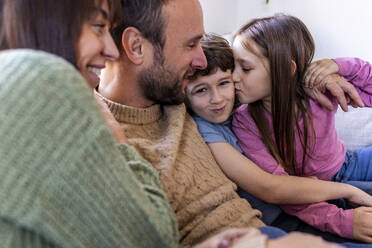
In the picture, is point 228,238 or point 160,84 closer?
point 228,238

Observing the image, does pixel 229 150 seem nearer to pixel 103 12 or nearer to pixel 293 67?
pixel 293 67

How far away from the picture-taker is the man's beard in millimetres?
1197

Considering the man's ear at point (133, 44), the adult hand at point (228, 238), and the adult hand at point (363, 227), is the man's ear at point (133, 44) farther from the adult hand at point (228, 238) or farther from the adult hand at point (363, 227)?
the adult hand at point (363, 227)

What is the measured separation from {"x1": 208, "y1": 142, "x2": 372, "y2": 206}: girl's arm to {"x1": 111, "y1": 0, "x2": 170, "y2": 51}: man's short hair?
41cm

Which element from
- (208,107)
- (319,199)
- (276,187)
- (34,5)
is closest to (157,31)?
(208,107)

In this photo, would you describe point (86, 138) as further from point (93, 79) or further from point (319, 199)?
point (319, 199)

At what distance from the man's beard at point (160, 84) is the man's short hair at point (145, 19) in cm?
10

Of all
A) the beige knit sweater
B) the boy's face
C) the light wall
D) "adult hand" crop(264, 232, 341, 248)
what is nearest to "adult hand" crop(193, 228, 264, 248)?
"adult hand" crop(264, 232, 341, 248)

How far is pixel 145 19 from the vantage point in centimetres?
114

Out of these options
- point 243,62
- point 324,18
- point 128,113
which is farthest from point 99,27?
point 324,18

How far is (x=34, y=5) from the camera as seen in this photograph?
0.65 meters

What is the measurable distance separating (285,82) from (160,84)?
492 millimetres

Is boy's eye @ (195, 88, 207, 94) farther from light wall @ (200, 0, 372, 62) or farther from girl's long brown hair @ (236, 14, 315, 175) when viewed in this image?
light wall @ (200, 0, 372, 62)

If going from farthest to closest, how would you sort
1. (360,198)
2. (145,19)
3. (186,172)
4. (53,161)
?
(360,198) < (145,19) < (186,172) < (53,161)
